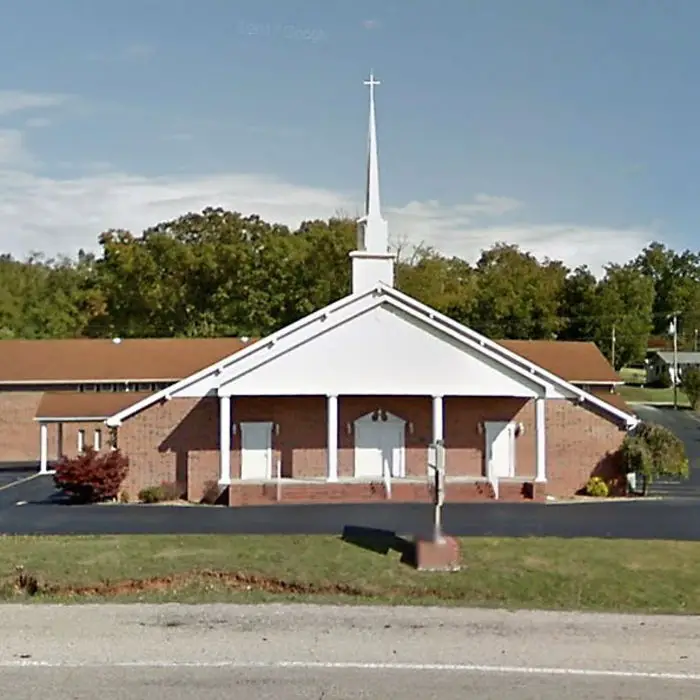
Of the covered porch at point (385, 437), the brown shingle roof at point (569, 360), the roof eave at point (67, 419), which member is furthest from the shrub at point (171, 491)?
Answer: the brown shingle roof at point (569, 360)

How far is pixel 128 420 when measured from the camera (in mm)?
31016

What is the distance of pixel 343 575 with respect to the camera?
14.9 meters

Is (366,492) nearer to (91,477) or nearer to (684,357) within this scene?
(91,477)

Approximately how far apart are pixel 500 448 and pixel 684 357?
74.1m

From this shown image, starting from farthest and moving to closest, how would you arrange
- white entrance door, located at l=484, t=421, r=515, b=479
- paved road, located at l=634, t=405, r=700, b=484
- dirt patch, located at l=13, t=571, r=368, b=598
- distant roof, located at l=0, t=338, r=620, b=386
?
distant roof, located at l=0, t=338, r=620, b=386 < paved road, located at l=634, t=405, r=700, b=484 < white entrance door, located at l=484, t=421, r=515, b=479 < dirt patch, located at l=13, t=571, r=368, b=598

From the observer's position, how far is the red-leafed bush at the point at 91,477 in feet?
95.9

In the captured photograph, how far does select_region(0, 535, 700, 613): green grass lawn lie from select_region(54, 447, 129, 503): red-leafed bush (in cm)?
1214

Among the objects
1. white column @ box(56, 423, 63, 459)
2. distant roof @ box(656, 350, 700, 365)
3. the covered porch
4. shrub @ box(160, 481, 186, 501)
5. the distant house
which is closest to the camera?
shrub @ box(160, 481, 186, 501)

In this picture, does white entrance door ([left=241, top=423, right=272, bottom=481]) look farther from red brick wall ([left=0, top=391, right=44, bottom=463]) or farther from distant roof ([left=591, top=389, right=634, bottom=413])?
red brick wall ([left=0, top=391, right=44, bottom=463])

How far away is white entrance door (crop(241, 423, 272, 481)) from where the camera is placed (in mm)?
31234

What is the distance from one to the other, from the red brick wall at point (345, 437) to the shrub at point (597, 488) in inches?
11.2

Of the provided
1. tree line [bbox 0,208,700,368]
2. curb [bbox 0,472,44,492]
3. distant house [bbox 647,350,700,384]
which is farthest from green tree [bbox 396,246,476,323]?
curb [bbox 0,472,44,492]

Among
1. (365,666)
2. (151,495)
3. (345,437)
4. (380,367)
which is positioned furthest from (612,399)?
(365,666)

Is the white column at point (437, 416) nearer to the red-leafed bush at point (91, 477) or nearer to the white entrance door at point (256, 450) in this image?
the white entrance door at point (256, 450)
